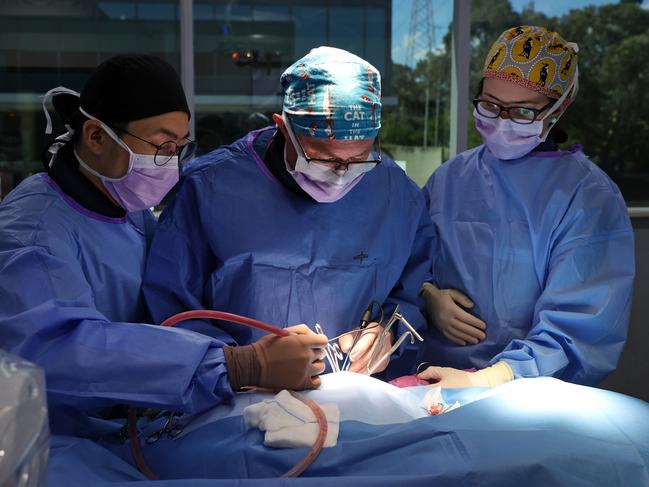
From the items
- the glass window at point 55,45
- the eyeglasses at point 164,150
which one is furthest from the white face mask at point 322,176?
the glass window at point 55,45

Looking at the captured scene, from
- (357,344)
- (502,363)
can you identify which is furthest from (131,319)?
(502,363)

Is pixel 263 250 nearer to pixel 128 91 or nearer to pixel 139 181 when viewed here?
pixel 139 181

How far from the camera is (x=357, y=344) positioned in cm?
199

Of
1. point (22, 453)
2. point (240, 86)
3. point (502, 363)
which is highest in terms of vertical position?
point (240, 86)

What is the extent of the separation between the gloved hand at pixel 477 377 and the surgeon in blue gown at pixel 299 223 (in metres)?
0.18

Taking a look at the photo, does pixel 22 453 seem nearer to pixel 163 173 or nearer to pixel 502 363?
pixel 163 173

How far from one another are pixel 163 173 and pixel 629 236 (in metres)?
1.32

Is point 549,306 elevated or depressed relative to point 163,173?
depressed

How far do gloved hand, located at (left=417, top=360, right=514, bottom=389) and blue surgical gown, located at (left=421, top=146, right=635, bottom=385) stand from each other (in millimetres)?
27

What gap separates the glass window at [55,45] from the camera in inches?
144

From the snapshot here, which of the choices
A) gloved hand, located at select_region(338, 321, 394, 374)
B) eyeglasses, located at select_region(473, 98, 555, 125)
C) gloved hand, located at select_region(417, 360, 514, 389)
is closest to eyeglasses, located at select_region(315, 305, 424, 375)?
gloved hand, located at select_region(338, 321, 394, 374)

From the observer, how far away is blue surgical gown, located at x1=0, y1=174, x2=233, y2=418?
150 centimetres

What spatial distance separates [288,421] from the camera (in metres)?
1.54

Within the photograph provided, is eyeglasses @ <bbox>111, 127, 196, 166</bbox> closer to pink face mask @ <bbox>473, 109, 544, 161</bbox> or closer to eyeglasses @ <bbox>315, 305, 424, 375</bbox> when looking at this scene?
eyeglasses @ <bbox>315, 305, 424, 375</bbox>
